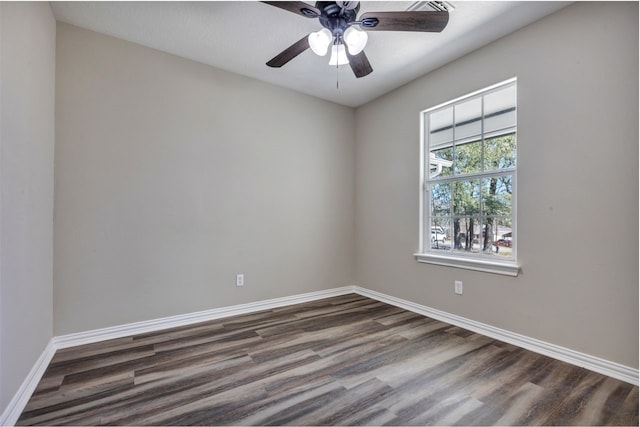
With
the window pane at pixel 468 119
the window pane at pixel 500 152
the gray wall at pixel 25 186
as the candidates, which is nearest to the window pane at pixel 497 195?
the window pane at pixel 500 152

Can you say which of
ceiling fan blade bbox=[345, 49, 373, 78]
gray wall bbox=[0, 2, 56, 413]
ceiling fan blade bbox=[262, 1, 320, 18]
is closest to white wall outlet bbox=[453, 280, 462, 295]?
ceiling fan blade bbox=[345, 49, 373, 78]

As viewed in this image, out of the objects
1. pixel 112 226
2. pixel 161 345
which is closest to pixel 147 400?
pixel 161 345

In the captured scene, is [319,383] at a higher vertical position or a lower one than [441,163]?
lower

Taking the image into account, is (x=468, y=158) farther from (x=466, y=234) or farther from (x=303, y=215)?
(x=303, y=215)

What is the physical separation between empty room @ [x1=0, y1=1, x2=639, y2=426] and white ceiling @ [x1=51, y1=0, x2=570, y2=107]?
23 millimetres

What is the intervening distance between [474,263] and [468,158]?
103 cm

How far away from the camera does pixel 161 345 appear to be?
246 cm

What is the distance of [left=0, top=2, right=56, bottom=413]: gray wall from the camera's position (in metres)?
1.49

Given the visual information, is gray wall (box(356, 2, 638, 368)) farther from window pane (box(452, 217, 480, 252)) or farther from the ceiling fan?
the ceiling fan

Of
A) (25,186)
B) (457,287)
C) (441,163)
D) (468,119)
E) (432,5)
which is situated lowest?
(457,287)

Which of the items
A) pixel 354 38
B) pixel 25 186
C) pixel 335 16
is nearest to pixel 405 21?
pixel 354 38

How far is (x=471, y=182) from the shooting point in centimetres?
293

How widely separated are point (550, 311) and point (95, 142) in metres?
3.94

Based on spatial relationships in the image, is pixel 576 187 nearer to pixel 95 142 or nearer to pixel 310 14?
pixel 310 14
